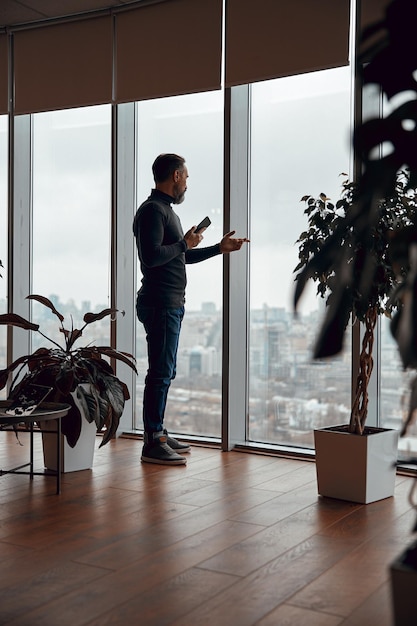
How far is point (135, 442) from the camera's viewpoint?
4980mm


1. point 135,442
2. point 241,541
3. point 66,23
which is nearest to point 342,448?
point 241,541

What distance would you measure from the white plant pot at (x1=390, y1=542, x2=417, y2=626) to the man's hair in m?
3.14

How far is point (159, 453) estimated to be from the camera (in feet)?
13.9

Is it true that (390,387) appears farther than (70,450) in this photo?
Yes

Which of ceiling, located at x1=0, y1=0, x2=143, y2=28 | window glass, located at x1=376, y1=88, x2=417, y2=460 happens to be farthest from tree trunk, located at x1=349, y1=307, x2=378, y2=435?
ceiling, located at x1=0, y1=0, x2=143, y2=28

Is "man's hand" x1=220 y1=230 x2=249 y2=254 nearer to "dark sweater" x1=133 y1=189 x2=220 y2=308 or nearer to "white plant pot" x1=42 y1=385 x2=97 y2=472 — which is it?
"dark sweater" x1=133 y1=189 x2=220 y2=308

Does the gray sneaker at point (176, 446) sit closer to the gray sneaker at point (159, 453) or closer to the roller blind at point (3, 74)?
the gray sneaker at point (159, 453)

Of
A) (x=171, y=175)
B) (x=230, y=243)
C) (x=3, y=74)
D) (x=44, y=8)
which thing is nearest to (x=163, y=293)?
(x=230, y=243)

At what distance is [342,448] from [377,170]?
8.42 ft

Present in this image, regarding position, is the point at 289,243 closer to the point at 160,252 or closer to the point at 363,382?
the point at 160,252

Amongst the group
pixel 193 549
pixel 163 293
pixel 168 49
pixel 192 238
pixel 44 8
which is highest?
pixel 44 8

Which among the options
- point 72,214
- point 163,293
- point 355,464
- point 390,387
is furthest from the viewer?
point 72,214

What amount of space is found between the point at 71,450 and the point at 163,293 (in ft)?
3.31

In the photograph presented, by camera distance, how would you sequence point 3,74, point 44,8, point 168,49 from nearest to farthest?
1. point 168,49
2. point 44,8
3. point 3,74
